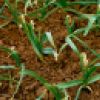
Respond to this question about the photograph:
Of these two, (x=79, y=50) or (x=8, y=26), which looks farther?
(x=8, y=26)

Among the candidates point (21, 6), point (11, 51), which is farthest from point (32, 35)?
point (21, 6)

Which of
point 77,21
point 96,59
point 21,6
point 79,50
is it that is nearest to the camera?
point 96,59

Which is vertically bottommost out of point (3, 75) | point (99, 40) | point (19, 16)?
point (3, 75)

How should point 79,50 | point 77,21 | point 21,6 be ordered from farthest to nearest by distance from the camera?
point 21,6 < point 77,21 < point 79,50

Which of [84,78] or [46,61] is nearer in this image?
[84,78]

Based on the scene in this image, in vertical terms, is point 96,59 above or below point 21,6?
below

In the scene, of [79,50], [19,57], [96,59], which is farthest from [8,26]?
[96,59]

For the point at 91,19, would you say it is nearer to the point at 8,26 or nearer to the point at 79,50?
the point at 79,50

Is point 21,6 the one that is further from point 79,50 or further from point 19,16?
point 79,50
